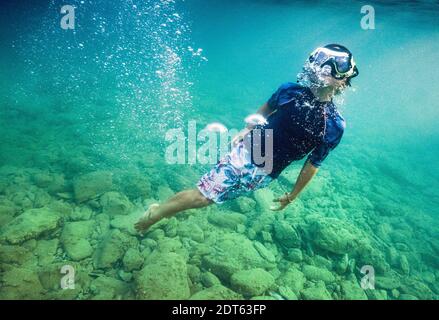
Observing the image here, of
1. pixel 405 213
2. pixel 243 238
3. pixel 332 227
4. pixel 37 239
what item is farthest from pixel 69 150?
pixel 405 213

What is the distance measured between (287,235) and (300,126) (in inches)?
103

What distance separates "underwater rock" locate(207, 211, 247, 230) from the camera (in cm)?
524

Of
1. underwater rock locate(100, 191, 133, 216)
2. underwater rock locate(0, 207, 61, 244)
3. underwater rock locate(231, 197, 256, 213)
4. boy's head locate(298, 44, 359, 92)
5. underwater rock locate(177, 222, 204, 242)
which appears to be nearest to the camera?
boy's head locate(298, 44, 359, 92)

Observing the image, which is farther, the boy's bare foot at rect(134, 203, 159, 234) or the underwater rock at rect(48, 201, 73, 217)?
the underwater rock at rect(48, 201, 73, 217)

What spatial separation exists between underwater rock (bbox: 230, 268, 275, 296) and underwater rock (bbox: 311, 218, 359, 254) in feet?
5.19

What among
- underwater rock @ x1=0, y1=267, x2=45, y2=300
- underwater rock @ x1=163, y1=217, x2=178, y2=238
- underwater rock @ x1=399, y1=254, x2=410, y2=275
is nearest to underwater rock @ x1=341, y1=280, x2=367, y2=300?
underwater rock @ x1=399, y1=254, x2=410, y2=275

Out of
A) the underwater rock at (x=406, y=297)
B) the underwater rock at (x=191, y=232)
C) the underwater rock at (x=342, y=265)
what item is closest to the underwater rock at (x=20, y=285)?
the underwater rock at (x=191, y=232)

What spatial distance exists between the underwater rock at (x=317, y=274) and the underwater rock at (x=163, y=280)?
2.08m

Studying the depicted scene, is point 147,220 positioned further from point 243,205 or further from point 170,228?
point 243,205

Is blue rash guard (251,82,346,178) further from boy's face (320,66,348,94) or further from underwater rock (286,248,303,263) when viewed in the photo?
underwater rock (286,248,303,263)

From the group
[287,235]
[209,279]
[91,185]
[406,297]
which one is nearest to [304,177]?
[209,279]

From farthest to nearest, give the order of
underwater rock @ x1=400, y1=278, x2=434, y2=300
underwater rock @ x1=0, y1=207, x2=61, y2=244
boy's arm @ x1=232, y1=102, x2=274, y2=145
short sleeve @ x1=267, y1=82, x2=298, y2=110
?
underwater rock @ x1=400, y1=278, x2=434, y2=300 < underwater rock @ x1=0, y1=207, x2=61, y2=244 < boy's arm @ x1=232, y1=102, x2=274, y2=145 < short sleeve @ x1=267, y1=82, x2=298, y2=110
